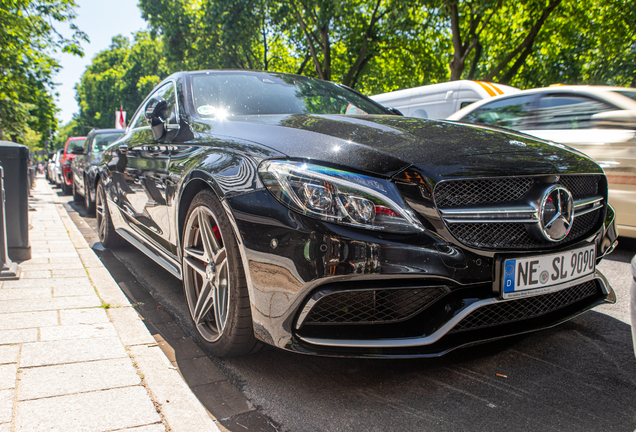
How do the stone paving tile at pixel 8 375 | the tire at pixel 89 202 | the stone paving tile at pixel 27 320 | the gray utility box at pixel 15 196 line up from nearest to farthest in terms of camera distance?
1. the stone paving tile at pixel 8 375
2. the stone paving tile at pixel 27 320
3. the gray utility box at pixel 15 196
4. the tire at pixel 89 202

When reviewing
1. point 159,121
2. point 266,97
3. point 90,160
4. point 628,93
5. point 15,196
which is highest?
point 628,93

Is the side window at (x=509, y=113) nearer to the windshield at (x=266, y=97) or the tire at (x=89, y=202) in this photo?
the windshield at (x=266, y=97)

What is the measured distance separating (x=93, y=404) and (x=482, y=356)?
178 cm

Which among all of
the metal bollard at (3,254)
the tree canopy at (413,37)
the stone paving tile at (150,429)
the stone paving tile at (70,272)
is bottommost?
the stone paving tile at (150,429)

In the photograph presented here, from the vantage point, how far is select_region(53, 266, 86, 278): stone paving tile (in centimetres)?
415

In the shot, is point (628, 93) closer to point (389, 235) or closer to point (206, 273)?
point (389, 235)

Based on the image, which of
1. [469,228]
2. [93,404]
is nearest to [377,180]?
[469,228]

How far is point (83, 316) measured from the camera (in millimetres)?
3086

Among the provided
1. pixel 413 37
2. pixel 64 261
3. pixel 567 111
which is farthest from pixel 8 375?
pixel 413 37

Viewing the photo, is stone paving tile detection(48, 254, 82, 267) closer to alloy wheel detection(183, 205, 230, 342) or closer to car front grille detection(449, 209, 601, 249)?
alloy wheel detection(183, 205, 230, 342)

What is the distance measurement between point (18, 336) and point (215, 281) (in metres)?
1.17

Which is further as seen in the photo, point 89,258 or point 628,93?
point 628,93

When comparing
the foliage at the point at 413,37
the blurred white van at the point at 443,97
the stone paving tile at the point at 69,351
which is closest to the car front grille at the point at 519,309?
the stone paving tile at the point at 69,351

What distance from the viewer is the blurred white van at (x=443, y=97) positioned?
8695 millimetres
